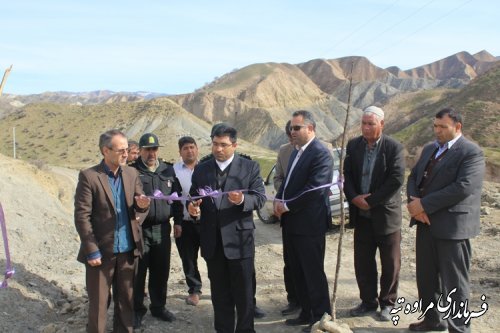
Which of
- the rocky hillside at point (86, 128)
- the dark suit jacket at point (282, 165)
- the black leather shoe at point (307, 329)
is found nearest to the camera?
the black leather shoe at point (307, 329)

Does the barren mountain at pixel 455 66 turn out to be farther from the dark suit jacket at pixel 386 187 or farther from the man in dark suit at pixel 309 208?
the man in dark suit at pixel 309 208

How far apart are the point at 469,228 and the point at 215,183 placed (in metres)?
2.39

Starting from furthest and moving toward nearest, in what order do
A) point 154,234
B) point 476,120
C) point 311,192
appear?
point 476,120 < point 154,234 < point 311,192

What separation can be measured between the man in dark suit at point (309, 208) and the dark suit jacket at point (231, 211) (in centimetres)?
42

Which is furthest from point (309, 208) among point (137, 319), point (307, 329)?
point (137, 319)

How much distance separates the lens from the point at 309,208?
15.1ft

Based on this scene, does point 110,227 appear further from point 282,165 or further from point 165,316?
point 282,165

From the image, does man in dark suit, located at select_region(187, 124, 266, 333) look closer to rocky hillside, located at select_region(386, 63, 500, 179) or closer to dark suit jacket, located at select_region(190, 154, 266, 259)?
dark suit jacket, located at select_region(190, 154, 266, 259)

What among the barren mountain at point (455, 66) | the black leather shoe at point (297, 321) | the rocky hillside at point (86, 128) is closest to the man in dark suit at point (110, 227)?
the black leather shoe at point (297, 321)

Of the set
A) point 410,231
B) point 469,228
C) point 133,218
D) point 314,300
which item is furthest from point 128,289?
point 410,231

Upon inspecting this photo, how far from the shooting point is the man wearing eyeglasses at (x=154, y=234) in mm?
4926

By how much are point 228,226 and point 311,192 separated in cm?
91

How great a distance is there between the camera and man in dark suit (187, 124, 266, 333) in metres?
4.30

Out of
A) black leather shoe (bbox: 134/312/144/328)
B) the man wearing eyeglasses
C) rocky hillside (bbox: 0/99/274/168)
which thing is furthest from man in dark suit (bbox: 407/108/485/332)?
rocky hillside (bbox: 0/99/274/168)
